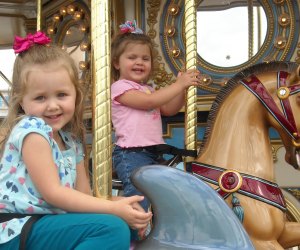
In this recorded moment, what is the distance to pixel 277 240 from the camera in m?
2.49

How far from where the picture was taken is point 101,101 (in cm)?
181

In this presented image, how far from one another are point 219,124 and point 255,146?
0.65ft

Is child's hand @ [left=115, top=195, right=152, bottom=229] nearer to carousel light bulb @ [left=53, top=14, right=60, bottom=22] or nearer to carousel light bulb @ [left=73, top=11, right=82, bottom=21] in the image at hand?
carousel light bulb @ [left=73, top=11, right=82, bottom=21]

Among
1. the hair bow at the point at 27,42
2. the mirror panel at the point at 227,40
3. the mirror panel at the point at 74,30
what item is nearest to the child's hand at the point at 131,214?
the hair bow at the point at 27,42

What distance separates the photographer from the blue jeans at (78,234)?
1.55 m

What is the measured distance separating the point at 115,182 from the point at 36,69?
42.7 inches

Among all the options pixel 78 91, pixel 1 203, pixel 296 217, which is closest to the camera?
pixel 1 203

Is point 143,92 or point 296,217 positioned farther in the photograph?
point 296,217

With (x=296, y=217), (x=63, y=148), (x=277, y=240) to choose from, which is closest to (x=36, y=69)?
(x=63, y=148)

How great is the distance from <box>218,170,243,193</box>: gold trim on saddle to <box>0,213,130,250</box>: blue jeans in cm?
88

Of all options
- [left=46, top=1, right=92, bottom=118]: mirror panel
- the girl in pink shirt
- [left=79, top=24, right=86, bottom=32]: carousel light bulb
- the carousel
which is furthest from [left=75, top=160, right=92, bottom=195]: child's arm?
[left=79, top=24, right=86, bottom=32]: carousel light bulb

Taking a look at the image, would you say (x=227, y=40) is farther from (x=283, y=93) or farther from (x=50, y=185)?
(x=50, y=185)

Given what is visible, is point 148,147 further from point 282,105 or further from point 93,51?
point 93,51

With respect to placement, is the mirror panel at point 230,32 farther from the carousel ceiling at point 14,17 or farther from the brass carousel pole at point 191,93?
the carousel ceiling at point 14,17
